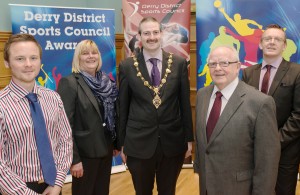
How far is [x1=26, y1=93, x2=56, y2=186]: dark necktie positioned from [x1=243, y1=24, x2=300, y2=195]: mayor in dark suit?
1.60m

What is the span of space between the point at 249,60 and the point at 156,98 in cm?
175

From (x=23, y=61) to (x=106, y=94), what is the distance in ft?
3.09

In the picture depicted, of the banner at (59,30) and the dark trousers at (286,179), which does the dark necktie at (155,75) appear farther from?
the banner at (59,30)

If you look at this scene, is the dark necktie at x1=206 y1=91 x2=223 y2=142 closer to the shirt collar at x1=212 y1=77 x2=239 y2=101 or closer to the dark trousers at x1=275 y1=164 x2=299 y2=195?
the shirt collar at x1=212 y1=77 x2=239 y2=101

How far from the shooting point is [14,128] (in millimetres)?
1537

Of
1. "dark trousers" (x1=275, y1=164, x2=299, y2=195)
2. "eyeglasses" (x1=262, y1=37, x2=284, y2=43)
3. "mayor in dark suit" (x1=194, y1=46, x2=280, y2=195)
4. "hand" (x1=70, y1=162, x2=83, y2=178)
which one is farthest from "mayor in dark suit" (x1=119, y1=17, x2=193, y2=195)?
"dark trousers" (x1=275, y1=164, x2=299, y2=195)

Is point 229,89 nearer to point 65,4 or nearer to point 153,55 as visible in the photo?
point 153,55

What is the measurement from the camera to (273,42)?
240 centimetres

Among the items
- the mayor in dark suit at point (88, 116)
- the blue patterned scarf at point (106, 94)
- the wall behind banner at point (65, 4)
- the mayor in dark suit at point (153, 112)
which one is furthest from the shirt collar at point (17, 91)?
the wall behind banner at point (65, 4)

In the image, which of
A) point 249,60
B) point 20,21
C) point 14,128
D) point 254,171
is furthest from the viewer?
point 249,60

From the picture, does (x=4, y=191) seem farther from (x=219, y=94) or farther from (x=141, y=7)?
(x=141, y=7)

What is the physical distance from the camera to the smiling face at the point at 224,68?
178 cm

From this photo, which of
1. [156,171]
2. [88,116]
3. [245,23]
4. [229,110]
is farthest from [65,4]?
[229,110]

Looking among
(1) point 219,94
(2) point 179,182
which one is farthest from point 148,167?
(2) point 179,182
